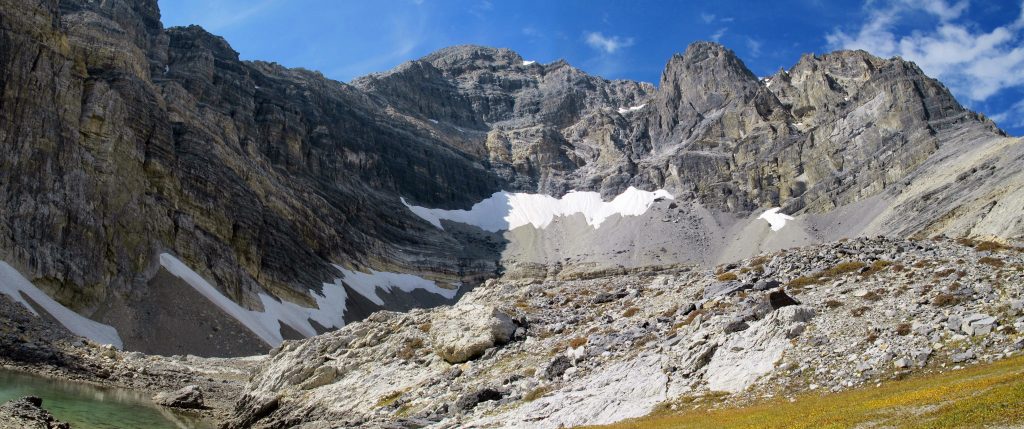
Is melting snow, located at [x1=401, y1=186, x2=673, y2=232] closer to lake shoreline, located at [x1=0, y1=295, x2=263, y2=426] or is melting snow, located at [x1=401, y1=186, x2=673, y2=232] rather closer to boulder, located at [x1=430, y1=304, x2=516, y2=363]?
lake shoreline, located at [x1=0, y1=295, x2=263, y2=426]

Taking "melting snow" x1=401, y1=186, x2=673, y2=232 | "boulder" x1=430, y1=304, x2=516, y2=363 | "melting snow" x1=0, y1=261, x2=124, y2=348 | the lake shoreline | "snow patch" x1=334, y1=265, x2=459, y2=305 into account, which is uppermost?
"melting snow" x1=401, y1=186, x2=673, y2=232

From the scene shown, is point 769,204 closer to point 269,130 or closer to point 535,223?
point 535,223

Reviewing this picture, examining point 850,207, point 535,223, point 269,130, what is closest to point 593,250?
point 535,223

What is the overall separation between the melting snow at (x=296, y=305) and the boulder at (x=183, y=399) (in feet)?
121

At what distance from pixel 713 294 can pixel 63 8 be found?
14517cm

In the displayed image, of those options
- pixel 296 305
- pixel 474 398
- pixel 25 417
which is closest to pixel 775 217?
pixel 296 305

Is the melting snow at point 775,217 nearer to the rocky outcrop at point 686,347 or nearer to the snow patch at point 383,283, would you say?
the snow patch at point 383,283

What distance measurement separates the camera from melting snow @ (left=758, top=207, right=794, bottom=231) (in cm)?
15225

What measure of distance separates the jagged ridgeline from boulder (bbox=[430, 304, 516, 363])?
1864 inches

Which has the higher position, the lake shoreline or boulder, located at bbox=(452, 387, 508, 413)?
the lake shoreline

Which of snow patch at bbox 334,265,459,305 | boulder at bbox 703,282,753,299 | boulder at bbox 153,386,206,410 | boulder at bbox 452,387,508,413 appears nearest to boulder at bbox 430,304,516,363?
boulder at bbox 452,387,508,413

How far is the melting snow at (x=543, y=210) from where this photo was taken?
179 metres

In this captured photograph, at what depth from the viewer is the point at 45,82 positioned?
267ft

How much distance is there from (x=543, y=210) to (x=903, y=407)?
177 m
